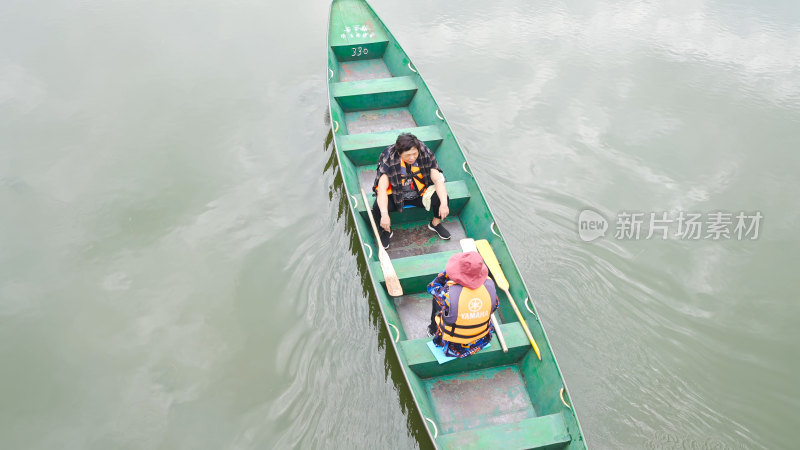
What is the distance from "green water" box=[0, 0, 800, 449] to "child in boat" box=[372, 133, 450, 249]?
880 millimetres

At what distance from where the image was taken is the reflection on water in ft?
15.2

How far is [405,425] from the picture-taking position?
15.3 ft

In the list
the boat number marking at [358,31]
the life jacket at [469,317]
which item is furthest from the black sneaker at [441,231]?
the boat number marking at [358,31]

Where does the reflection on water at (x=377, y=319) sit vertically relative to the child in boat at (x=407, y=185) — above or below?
below

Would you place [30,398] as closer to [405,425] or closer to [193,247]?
[193,247]

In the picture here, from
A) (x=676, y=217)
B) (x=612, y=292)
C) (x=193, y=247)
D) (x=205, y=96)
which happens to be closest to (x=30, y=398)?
(x=193, y=247)

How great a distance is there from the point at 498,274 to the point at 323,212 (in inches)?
101

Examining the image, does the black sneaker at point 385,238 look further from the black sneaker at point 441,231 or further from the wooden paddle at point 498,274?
the wooden paddle at point 498,274

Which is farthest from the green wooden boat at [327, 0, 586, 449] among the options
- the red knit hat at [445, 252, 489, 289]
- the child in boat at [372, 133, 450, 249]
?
the red knit hat at [445, 252, 489, 289]

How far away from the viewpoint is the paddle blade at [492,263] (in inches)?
194

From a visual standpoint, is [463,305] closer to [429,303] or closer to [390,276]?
[390,276]

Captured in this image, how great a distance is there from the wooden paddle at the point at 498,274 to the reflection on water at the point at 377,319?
1.13 m

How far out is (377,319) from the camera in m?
5.39

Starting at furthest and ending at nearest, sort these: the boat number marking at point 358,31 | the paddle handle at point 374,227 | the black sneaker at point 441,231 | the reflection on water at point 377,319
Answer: the boat number marking at point 358,31 → the black sneaker at point 441,231 → the paddle handle at point 374,227 → the reflection on water at point 377,319
